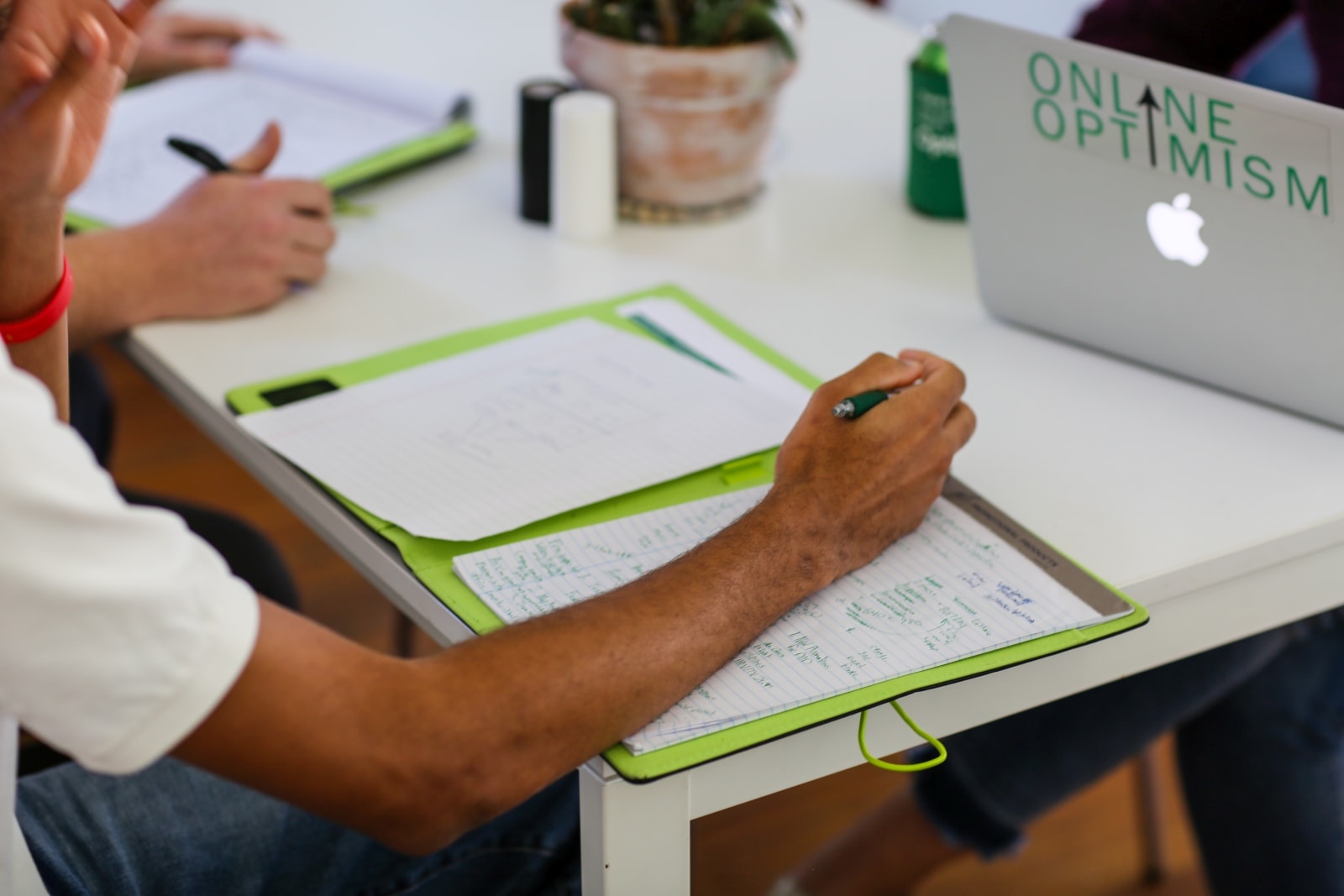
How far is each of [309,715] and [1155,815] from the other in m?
1.27

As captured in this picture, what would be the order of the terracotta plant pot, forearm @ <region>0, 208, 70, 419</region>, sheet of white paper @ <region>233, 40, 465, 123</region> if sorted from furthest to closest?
sheet of white paper @ <region>233, 40, 465, 123</region>, the terracotta plant pot, forearm @ <region>0, 208, 70, 419</region>

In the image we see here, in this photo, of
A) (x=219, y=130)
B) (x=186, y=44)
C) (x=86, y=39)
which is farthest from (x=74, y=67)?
(x=186, y=44)

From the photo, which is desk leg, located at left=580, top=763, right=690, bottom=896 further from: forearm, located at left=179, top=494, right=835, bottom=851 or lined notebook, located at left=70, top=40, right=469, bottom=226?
lined notebook, located at left=70, top=40, right=469, bottom=226

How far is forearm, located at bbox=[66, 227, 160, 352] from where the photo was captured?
1.08 meters

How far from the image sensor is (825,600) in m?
0.81

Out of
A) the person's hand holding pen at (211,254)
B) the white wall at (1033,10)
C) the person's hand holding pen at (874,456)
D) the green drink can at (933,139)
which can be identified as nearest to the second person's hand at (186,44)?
the person's hand holding pen at (211,254)

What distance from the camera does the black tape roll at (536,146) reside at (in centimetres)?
127

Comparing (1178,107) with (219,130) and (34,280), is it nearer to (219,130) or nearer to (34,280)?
(34,280)

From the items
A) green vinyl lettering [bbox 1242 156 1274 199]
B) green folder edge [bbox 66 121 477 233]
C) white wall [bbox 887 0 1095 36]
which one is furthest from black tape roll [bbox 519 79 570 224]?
white wall [bbox 887 0 1095 36]

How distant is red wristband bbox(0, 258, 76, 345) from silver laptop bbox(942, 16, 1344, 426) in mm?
659

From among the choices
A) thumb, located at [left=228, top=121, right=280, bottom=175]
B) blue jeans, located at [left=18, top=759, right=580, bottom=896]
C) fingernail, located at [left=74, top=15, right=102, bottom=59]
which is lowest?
blue jeans, located at [left=18, top=759, right=580, bottom=896]

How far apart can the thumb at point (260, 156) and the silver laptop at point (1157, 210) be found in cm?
60

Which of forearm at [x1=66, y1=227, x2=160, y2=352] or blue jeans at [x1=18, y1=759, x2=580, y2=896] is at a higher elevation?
forearm at [x1=66, y1=227, x2=160, y2=352]

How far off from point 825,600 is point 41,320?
49cm
